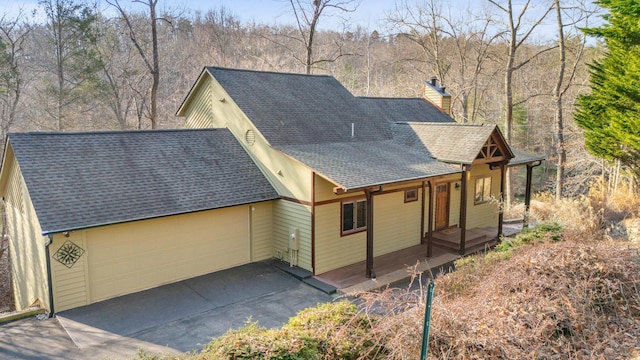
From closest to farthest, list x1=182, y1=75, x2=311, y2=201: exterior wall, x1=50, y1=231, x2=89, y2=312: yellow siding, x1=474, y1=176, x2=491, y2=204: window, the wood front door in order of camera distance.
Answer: x1=50, y1=231, x2=89, y2=312: yellow siding < x1=182, y1=75, x2=311, y2=201: exterior wall < the wood front door < x1=474, y1=176, x2=491, y2=204: window

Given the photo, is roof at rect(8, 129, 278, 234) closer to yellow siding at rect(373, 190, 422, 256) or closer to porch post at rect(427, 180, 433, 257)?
yellow siding at rect(373, 190, 422, 256)

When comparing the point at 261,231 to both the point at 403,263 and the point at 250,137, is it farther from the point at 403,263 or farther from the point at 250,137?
the point at 403,263

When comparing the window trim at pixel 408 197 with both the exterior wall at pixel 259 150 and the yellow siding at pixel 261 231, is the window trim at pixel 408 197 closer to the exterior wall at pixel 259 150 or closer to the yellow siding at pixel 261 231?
the exterior wall at pixel 259 150

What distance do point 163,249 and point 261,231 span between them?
2.82 meters

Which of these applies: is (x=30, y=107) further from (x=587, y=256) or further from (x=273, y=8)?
(x=587, y=256)

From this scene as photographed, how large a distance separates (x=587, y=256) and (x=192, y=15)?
102 ft

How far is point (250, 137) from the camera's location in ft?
43.7

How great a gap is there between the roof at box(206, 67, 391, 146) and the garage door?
2853 mm

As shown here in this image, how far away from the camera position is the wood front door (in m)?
15.3

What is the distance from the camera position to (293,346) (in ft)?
18.4

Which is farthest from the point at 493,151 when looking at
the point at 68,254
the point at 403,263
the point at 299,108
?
the point at 68,254

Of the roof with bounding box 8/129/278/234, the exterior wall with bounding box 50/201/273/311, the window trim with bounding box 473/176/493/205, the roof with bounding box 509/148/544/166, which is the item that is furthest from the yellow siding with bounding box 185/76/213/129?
the roof with bounding box 509/148/544/166

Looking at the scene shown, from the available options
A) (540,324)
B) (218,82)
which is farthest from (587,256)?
(218,82)

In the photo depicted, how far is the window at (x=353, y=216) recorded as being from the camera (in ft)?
40.2
